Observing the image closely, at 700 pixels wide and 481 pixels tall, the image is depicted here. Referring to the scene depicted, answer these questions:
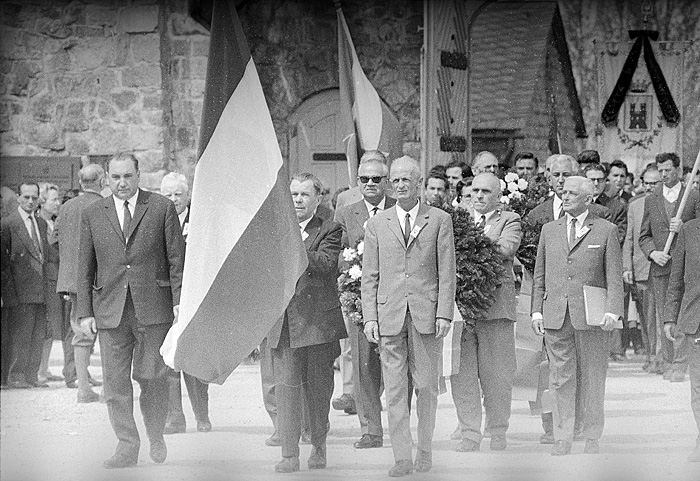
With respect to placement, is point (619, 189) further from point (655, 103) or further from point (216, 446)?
point (216, 446)

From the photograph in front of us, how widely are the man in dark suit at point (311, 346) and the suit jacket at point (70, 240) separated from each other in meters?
3.23

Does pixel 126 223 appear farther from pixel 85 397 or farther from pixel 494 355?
pixel 85 397

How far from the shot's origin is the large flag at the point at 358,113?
44.3 ft

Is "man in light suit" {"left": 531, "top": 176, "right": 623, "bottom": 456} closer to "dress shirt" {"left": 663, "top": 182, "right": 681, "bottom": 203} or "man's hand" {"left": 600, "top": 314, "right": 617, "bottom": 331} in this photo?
"man's hand" {"left": 600, "top": 314, "right": 617, "bottom": 331}

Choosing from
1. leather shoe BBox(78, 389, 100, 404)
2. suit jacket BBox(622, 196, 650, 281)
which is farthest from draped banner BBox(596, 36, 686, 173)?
leather shoe BBox(78, 389, 100, 404)

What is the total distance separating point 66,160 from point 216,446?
745cm

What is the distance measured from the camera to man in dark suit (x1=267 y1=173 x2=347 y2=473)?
7.93 metres

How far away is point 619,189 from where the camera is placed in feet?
47.1

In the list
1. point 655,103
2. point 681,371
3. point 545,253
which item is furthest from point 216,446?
point 655,103

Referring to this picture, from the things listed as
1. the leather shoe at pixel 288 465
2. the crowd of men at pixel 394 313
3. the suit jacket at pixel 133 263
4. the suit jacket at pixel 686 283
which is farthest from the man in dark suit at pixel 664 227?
the suit jacket at pixel 133 263

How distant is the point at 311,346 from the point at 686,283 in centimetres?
244

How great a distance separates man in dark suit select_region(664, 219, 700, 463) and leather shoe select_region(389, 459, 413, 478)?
74.3 inches

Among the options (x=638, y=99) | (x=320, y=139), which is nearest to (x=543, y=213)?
(x=320, y=139)

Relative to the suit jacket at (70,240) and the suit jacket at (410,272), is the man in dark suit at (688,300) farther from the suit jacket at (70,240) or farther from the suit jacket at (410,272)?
the suit jacket at (70,240)
